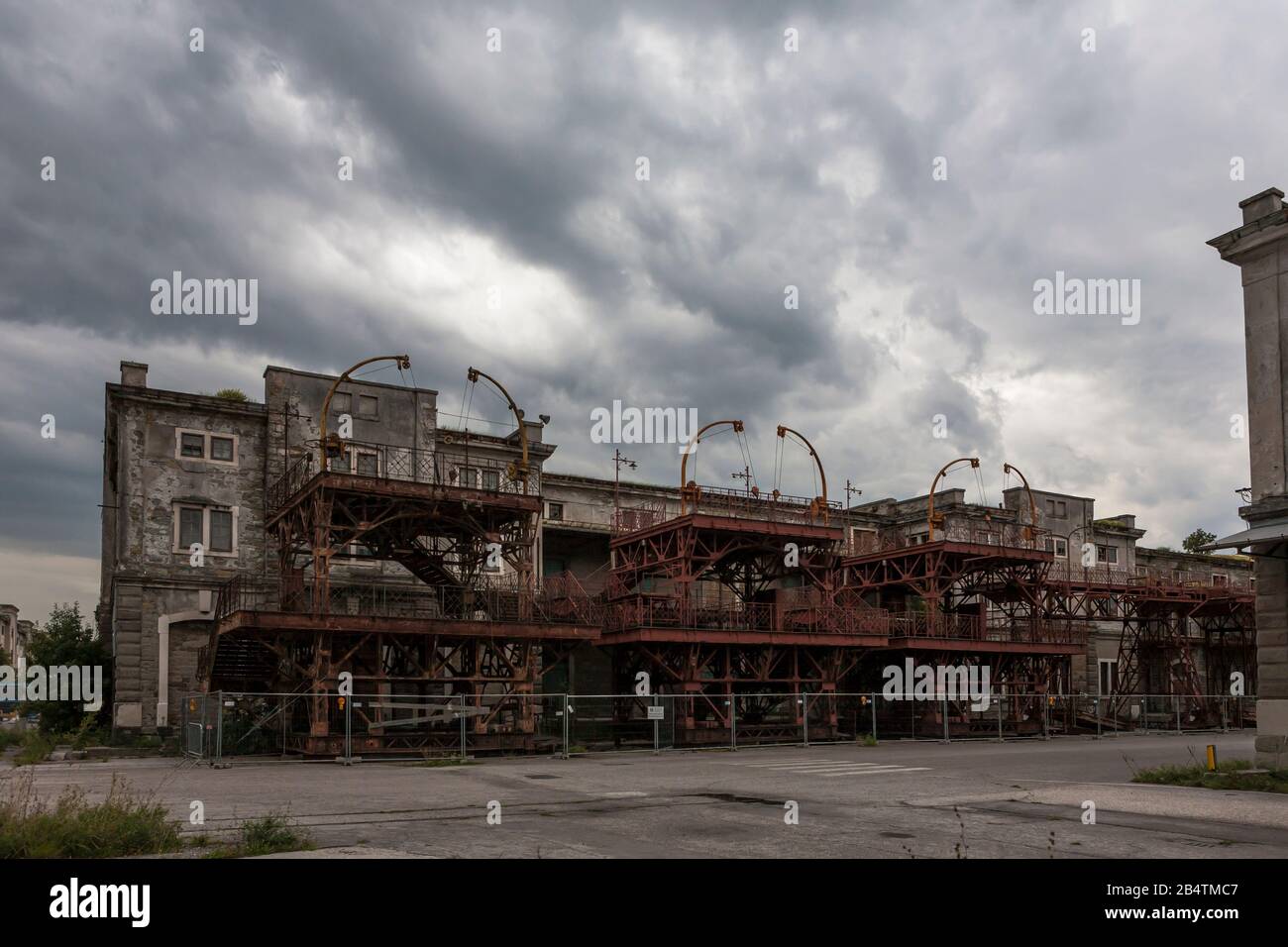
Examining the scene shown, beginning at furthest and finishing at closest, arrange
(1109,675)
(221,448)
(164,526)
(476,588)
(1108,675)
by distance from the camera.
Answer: (1108,675) → (1109,675) → (221,448) → (164,526) → (476,588)

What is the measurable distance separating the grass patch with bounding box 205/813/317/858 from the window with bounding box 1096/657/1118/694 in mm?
61294

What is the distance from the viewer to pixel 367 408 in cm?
4372

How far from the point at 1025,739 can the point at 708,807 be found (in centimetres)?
3079

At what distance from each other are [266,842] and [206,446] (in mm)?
32334

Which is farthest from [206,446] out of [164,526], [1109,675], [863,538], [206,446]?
[1109,675]

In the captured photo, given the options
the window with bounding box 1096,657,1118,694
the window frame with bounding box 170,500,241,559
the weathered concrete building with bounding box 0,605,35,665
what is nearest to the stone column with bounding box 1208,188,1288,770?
the window frame with bounding box 170,500,241,559

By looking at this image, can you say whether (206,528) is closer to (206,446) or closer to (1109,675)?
(206,446)

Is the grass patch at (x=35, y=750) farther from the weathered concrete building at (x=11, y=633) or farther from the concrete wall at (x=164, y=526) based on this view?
the weathered concrete building at (x=11, y=633)

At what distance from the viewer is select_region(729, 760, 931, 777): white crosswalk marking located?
79.9 ft

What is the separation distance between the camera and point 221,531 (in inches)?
1587

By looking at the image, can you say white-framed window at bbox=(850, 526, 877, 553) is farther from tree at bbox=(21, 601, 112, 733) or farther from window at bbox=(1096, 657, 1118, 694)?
tree at bbox=(21, 601, 112, 733)
